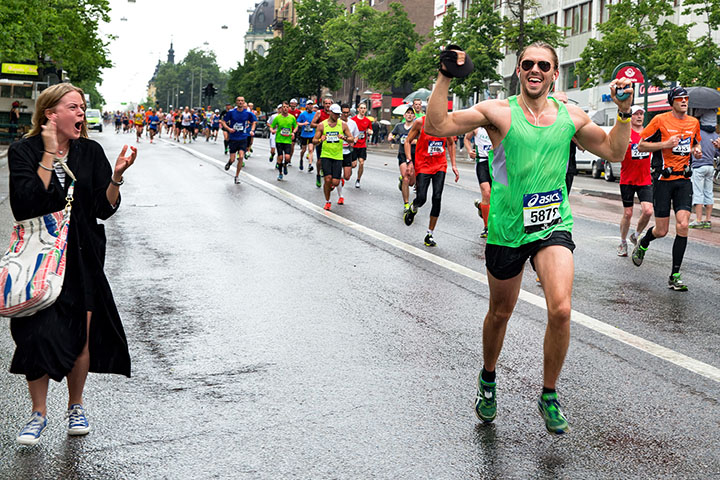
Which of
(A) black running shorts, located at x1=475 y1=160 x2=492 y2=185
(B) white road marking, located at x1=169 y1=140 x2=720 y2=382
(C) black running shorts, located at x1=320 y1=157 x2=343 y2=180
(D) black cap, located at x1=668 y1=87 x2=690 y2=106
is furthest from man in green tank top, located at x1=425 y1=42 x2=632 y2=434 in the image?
(C) black running shorts, located at x1=320 y1=157 x2=343 y2=180

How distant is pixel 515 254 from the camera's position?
4.80m

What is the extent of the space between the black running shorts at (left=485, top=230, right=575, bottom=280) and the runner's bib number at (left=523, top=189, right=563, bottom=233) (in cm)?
6

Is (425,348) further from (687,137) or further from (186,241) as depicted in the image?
(186,241)

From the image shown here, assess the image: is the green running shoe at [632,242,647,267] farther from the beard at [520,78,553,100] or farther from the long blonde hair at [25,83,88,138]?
the long blonde hair at [25,83,88,138]

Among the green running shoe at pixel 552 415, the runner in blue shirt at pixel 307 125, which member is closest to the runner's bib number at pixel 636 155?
the green running shoe at pixel 552 415

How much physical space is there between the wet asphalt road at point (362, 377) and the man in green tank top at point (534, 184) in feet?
1.51

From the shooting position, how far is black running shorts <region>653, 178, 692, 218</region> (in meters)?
9.77

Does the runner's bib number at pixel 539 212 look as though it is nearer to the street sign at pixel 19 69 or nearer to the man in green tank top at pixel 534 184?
the man in green tank top at pixel 534 184

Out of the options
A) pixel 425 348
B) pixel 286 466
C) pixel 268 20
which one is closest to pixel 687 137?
pixel 425 348

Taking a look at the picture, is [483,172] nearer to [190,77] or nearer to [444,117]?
[444,117]

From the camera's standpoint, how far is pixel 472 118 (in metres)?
4.65

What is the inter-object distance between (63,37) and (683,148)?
160ft

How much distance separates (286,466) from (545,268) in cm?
152

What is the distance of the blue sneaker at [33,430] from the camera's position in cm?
440
